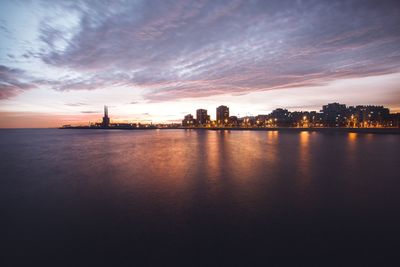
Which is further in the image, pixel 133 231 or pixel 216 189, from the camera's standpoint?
pixel 216 189

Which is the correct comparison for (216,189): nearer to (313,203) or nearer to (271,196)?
(271,196)

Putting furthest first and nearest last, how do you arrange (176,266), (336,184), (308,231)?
(336,184)
(308,231)
(176,266)

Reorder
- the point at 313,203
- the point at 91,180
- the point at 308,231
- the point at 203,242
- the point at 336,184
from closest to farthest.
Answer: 1. the point at 203,242
2. the point at 308,231
3. the point at 313,203
4. the point at 336,184
5. the point at 91,180

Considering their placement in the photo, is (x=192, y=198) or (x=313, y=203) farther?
(x=192, y=198)

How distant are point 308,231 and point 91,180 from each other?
16234 mm

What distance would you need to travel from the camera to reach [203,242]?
8023 millimetres

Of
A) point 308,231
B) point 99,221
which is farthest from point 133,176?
point 308,231

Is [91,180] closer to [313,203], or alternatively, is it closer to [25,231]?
[25,231]

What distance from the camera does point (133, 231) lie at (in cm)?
891

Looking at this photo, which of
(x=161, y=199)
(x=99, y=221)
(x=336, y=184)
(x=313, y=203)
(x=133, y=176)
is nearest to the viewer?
(x=99, y=221)

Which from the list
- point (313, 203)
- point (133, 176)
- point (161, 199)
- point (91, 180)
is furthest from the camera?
point (133, 176)

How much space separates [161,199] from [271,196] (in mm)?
6447

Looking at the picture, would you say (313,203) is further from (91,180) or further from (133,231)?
(91,180)

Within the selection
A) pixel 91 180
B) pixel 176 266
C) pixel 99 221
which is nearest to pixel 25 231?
pixel 99 221
